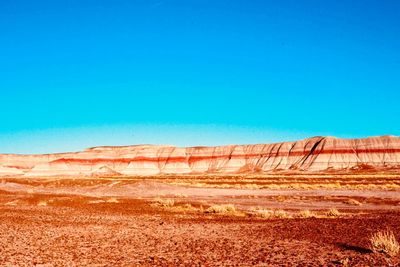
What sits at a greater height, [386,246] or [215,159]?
[215,159]

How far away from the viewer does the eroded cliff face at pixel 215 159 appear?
124375 mm

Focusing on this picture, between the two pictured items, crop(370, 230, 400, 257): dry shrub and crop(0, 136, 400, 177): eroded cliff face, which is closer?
crop(370, 230, 400, 257): dry shrub

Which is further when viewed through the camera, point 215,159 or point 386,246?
point 215,159

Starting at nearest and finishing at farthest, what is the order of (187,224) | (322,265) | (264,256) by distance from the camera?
(322,265), (264,256), (187,224)

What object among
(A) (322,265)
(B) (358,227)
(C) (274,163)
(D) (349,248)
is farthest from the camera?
(C) (274,163)

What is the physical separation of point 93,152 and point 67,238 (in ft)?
465

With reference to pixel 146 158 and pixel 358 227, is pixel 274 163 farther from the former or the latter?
pixel 358 227

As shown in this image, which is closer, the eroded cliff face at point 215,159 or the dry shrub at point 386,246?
the dry shrub at point 386,246

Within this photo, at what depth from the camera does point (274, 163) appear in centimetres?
13238

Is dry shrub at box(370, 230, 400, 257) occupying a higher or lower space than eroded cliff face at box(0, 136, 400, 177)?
lower

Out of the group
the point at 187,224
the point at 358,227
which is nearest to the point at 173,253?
the point at 187,224

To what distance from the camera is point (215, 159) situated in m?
144

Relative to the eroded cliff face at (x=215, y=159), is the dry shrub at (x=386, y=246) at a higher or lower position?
lower

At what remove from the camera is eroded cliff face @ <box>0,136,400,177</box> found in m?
124
